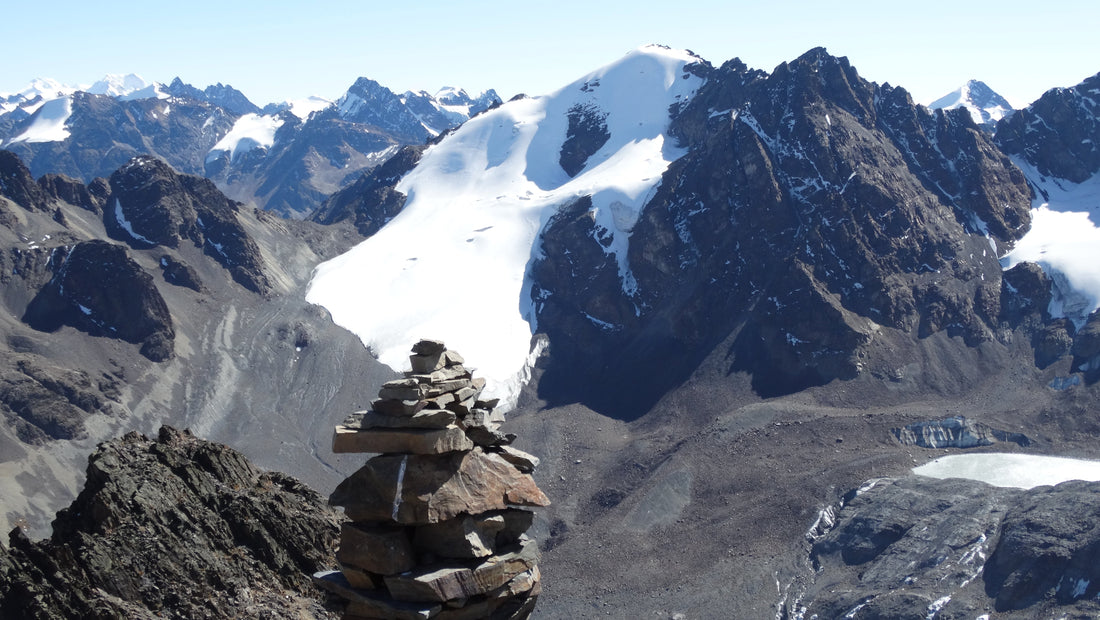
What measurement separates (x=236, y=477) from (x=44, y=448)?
→ 79.1m

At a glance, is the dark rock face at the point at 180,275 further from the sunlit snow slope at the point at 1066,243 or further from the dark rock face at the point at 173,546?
the dark rock face at the point at 173,546

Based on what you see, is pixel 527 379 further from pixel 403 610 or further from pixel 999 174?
pixel 403 610

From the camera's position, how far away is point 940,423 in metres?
111

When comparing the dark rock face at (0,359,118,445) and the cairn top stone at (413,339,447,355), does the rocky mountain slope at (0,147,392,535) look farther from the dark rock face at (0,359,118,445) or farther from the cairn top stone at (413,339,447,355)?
the cairn top stone at (413,339,447,355)

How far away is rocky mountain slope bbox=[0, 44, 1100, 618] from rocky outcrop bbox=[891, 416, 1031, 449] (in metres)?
0.51

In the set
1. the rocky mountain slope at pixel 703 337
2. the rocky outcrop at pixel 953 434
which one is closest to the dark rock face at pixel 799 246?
the rocky mountain slope at pixel 703 337

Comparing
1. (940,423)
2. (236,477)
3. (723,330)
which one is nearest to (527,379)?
(723,330)

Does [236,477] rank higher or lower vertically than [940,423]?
higher

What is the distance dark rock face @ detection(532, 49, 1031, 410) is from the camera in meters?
132

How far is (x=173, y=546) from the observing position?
103 ft

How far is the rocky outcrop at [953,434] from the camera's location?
108938 mm

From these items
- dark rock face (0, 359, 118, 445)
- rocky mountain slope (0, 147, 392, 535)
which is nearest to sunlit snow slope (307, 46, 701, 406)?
rocky mountain slope (0, 147, 392, 535)

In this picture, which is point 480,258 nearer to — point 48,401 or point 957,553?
point 48,401

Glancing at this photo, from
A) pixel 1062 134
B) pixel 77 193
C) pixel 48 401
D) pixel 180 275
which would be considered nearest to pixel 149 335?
pixel 180 275
